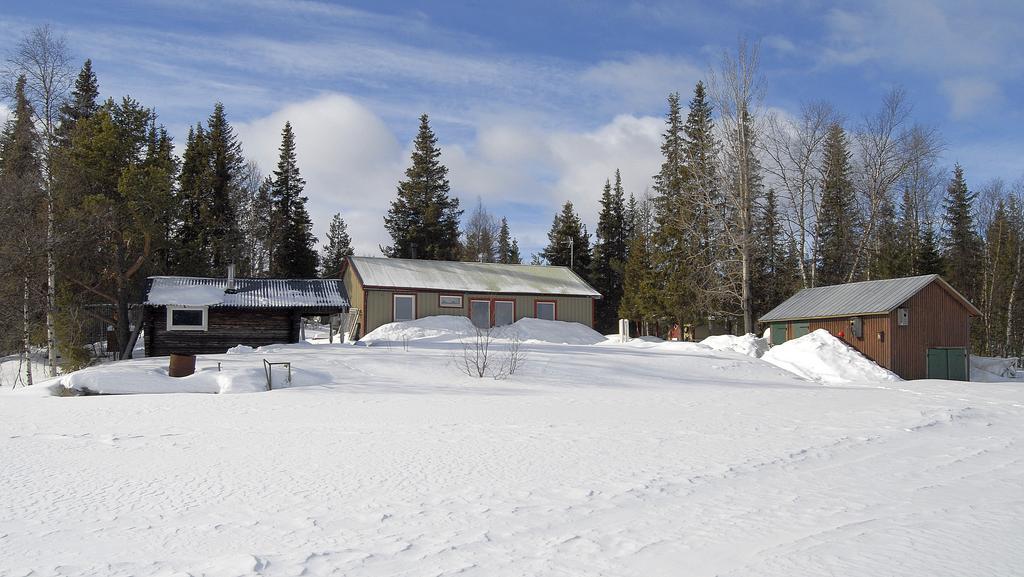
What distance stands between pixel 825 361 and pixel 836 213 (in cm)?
1824

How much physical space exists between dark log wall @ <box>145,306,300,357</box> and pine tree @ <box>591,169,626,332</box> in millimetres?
28053

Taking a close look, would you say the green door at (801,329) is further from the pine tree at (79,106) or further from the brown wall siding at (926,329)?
the pine tree at (79,106)

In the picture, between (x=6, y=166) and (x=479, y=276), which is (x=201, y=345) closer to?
(x=6, y=166)

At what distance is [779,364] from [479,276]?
15.7 metres

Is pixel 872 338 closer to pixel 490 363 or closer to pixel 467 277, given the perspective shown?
pixel 490 363

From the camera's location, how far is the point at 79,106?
34125 mm

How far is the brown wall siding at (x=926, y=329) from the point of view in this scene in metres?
27.3

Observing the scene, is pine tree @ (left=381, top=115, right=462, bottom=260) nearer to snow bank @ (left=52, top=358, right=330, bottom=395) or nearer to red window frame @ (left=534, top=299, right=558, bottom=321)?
red window frame @ (left=534, top=299, right=558, bottom=321)

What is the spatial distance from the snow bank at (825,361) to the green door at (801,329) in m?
1.91

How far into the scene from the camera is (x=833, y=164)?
3869 centimetres

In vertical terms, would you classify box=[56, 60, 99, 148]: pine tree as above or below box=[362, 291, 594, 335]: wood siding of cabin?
above

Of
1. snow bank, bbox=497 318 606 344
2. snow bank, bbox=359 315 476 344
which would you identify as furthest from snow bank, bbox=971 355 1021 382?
snow bank, bbox=359 315 476 344

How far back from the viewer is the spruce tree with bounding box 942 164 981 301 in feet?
140

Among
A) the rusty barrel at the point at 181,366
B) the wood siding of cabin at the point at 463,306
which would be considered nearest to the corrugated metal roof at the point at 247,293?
the wood siding of cabin at the point at 463,306
